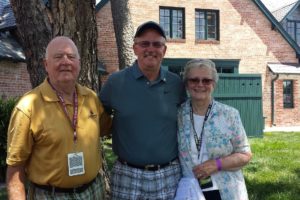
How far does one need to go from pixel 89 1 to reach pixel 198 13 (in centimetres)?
1635

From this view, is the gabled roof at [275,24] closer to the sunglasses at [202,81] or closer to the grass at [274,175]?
the grass at [274,175]

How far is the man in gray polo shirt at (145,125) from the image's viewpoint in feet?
10.2

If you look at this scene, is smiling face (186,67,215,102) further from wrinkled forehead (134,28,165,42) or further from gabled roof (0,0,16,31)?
gabled roof (0,0,16,31)

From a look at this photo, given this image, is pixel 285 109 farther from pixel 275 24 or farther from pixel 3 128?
pixel 3 128

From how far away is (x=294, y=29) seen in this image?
24.8 m

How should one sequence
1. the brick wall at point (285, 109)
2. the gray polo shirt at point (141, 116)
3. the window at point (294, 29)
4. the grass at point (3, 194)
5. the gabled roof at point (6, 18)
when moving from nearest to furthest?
the gray polo shirt at point (141, 116), the grass at point (3, 194), the gabled roof at point (6, 18), the brick wall at point (285, 109), the window at point (294, 29)

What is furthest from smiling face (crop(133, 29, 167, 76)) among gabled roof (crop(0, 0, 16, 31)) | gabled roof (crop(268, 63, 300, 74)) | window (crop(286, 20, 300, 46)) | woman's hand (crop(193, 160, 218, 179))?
window (crop(286, 20, 300, 46))

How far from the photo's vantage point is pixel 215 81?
130 inches

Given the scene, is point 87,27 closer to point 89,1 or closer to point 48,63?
point 89,1

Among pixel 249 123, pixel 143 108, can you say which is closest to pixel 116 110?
pixel 143 108

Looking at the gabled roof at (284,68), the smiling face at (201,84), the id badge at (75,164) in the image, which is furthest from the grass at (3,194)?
the gabled roof at (284,68)

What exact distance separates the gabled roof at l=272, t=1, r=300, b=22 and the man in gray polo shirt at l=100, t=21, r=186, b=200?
71.9 ft

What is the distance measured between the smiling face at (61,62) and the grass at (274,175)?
3771mm

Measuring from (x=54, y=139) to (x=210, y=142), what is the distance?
113 cm
